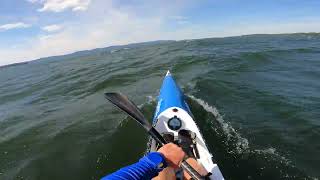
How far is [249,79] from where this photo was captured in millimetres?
19578

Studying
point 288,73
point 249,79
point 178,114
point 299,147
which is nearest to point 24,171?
point 178,114

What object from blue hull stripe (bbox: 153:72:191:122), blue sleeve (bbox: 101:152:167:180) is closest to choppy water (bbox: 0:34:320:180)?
blue hull stripe (bbox: 153:72:191:122)

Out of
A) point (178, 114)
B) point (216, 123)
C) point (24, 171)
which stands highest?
point (178, 114)

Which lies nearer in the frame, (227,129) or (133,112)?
(133,112)

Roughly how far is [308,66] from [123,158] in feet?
61.0

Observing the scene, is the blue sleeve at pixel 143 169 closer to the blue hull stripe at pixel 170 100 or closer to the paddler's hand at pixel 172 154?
the paddler's hand at pixel 172 154

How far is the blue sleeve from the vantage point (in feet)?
11.5

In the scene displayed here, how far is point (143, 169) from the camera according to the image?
3754 mm

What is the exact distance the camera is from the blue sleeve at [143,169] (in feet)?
11.5

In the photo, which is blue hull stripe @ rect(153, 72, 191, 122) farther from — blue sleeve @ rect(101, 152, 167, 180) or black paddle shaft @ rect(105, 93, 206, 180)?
blue sleeve @ rect(101, 152, 167, 180)

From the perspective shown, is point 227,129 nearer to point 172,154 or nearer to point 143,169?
point 172,154

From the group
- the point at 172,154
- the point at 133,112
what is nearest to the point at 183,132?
the point at 133,112

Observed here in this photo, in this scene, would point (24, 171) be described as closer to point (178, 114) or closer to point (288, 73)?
point (178, 114)

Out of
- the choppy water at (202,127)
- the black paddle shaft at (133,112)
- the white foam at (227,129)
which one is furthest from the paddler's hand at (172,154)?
the white foam at (227,129)
